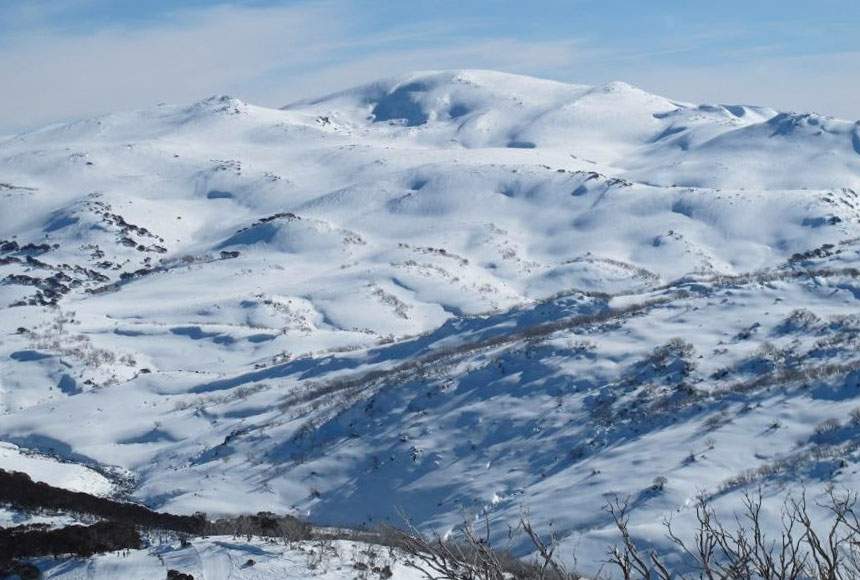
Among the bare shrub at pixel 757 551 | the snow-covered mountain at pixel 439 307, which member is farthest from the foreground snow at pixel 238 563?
the snow-covered mountain at pixel 439 307

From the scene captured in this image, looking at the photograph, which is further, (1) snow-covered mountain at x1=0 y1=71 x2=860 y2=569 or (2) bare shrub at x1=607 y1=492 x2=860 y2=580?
(1) snow-covered mountain at x1=0 y1=71 x2=860 y2=569

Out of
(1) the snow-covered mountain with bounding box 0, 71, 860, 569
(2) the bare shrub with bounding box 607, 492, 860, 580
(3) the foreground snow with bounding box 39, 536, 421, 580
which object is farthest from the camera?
(1) the snow-covered mountain with bounding box 0, 71, 860, 569

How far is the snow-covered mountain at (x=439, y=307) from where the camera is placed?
3262 centimetres

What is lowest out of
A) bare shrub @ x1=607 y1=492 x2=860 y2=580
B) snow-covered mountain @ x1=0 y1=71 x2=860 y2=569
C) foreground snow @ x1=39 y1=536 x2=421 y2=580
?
snow-covered mountain @ x1=0 y1=71 x2=860 y2=569

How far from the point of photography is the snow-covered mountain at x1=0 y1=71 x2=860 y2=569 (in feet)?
107

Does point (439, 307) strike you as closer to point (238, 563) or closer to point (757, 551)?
point (238, 563)

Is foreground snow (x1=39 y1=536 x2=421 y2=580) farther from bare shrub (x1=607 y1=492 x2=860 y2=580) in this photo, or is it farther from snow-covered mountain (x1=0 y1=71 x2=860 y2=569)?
snow-covered mountain (x1=0 y1=71 x2=860 y2=569)

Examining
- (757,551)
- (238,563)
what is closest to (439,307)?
(238,563)

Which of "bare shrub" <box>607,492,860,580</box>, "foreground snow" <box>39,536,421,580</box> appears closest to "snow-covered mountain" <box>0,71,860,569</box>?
"foreground snow" <box>39,536,421,580</box>

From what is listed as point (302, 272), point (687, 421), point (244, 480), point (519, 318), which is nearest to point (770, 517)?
point (687, 421)

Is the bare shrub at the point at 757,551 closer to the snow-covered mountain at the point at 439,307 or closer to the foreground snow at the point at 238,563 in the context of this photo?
the foreground snow at the point at 238,563

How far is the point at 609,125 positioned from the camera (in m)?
158

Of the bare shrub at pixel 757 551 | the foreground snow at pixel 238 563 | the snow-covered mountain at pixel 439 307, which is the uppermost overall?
the bare shrub at pixel 757 551

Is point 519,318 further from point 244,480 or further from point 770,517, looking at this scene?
point 770,517
